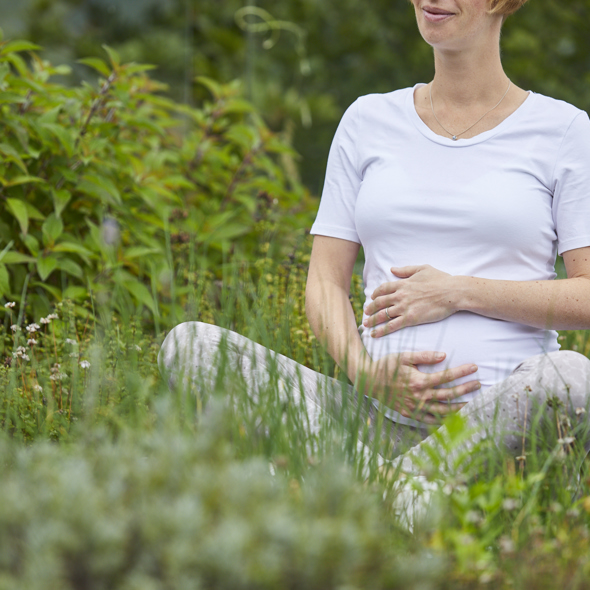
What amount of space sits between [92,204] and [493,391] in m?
1.84

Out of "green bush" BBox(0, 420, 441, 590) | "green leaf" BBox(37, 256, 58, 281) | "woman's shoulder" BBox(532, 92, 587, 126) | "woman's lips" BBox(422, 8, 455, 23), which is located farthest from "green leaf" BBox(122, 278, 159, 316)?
"green bush" BBox(0, 420, 441, 590)

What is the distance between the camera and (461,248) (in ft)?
6.37

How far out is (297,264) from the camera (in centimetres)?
296

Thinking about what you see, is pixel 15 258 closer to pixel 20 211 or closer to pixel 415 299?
pixel 20 211

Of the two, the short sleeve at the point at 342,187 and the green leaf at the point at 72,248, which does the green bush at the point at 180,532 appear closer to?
the short sleeve at the point at 342,187

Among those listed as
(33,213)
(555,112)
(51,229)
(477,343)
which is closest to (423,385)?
(477,343)

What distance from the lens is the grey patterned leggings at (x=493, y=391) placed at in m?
1.62

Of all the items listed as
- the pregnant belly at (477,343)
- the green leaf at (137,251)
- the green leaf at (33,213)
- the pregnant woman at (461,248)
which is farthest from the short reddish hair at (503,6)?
the green leaf at (33,213)

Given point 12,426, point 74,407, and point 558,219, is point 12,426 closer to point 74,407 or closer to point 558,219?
point 74,407

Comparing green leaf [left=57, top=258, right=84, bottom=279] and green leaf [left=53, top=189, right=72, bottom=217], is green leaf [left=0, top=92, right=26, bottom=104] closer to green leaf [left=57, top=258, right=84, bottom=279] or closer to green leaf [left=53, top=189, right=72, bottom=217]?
green leaf [left=53, top=189, right=72, bottom=217]

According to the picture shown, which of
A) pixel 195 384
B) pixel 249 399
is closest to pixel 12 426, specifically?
pixel 195 384

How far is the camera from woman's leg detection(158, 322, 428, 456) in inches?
65.8

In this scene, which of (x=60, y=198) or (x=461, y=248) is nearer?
(x=461, y=248)

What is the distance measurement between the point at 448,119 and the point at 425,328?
0.63 meters
